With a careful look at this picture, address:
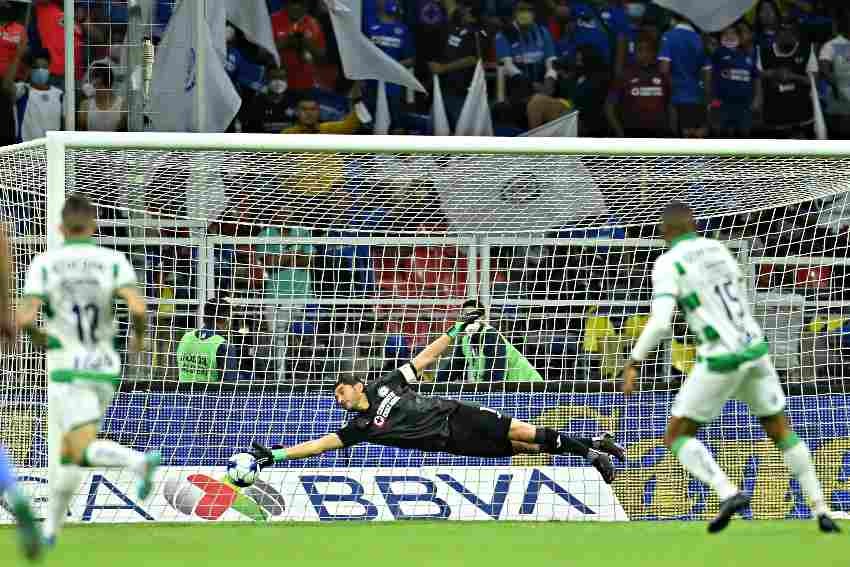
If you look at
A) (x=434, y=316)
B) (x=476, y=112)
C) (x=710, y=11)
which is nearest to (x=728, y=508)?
(x=434, y=316)

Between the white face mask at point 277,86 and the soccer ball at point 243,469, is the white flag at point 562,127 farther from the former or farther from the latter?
the soccer ball at point 243,469

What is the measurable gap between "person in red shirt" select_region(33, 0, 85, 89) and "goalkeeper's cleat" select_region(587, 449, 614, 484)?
7112mm

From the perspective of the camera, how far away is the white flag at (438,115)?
15.8 metres

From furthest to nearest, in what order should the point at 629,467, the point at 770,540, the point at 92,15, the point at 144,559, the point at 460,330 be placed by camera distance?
the point at 92,15
the point at 629,467
the point at 460,330
the point at 770,540
the point at 144,559

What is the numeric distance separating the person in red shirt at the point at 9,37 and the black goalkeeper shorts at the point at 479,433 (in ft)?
21.4

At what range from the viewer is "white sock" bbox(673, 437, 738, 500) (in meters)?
9.07

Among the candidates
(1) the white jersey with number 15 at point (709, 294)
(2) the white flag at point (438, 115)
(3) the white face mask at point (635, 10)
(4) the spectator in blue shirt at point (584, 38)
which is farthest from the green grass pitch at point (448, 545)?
(3) the white face mask at point (635, 10)

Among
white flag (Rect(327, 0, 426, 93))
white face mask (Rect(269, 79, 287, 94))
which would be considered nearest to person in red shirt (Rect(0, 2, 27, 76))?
white face mask (Rect(269, 79, 287, 94))

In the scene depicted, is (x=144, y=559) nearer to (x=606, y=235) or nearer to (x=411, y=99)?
(x=606, y=235)

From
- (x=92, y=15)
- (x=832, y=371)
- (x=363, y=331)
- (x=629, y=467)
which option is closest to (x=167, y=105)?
(x=92, y=15)

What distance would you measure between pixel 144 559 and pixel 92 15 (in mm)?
7731

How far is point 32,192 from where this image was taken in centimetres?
1239

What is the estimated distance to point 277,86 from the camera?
1608 centimetres

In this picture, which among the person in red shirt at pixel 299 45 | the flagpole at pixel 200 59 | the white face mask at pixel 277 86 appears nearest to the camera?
the flagpole at pixel 200 59
